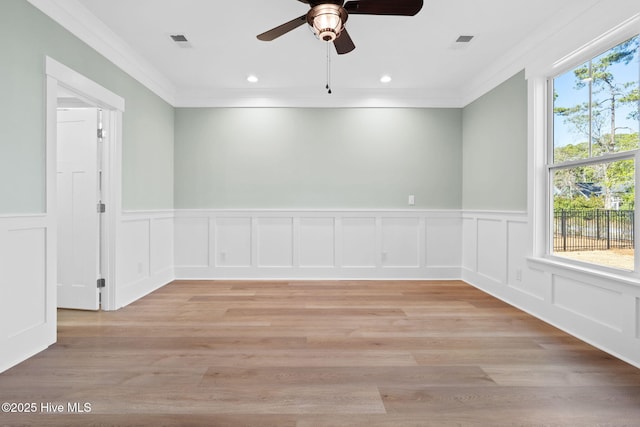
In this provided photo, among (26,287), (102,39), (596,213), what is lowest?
(26,287)

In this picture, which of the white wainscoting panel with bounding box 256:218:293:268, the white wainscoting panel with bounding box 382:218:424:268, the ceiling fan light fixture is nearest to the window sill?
the white wainscoting panel with bounding box 382:218:424:268

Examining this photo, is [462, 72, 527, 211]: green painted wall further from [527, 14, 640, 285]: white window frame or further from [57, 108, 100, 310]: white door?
[57, 108, 100, 310]: white door

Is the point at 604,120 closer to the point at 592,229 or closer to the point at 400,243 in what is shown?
the point at 592,229

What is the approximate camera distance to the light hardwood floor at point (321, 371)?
171cm

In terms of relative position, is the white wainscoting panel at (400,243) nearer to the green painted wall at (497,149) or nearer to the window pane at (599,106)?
the green painted wall at (497,149)

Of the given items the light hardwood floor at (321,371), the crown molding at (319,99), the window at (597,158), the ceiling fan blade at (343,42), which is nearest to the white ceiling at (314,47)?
the crown molding at (319,99)

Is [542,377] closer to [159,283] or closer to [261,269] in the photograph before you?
[261,269]

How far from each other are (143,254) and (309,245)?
83.0 inches

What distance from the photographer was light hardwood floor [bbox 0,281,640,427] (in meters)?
1.71

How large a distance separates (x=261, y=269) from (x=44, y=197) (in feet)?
9.18

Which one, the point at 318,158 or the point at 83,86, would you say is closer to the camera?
the point at 83,86

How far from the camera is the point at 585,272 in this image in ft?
8.72

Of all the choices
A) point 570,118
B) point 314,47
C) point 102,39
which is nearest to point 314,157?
point 314,47

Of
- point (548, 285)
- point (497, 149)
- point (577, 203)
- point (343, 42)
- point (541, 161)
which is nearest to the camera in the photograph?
point (343, 42)
